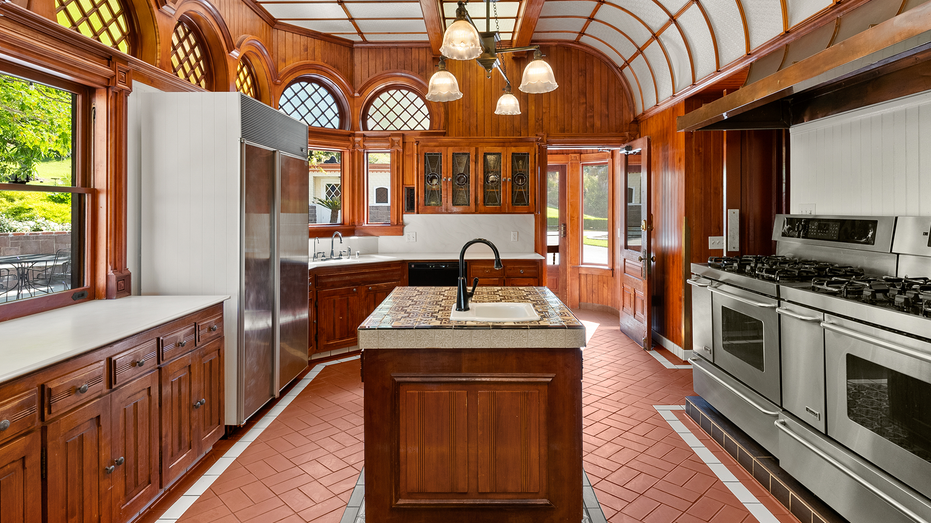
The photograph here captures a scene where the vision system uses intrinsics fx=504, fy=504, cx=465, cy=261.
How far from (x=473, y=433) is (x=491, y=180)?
14.2ft

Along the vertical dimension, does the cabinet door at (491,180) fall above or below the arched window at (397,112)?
below

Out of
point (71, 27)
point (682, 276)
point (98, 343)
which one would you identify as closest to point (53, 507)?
point (98, 343)

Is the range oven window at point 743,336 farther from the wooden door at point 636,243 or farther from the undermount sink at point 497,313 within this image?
the wooden door at point 636,243

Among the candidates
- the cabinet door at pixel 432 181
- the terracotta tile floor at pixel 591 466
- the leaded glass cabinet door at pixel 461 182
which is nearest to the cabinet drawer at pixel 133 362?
the terracotta tile floor at pixel 591 466

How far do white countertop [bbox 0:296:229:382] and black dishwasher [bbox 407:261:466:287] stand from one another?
274 cm

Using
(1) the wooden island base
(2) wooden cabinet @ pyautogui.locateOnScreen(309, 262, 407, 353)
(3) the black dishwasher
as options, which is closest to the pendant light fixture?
(1) the wooden island base

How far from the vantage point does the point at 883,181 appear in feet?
10.1

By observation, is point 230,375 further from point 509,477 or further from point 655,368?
point 655,368

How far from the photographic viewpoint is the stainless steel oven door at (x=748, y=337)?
2754mm

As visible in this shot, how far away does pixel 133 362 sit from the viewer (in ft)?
7.50

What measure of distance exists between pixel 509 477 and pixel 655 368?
9.92 ft

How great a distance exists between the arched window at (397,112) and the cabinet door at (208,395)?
387 cm

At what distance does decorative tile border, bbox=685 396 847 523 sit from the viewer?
2346 millimetres

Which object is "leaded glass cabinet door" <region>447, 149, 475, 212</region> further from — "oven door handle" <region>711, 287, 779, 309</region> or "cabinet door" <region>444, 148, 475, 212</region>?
"oven door handle" <region>711, 287, 779, 309</region>
